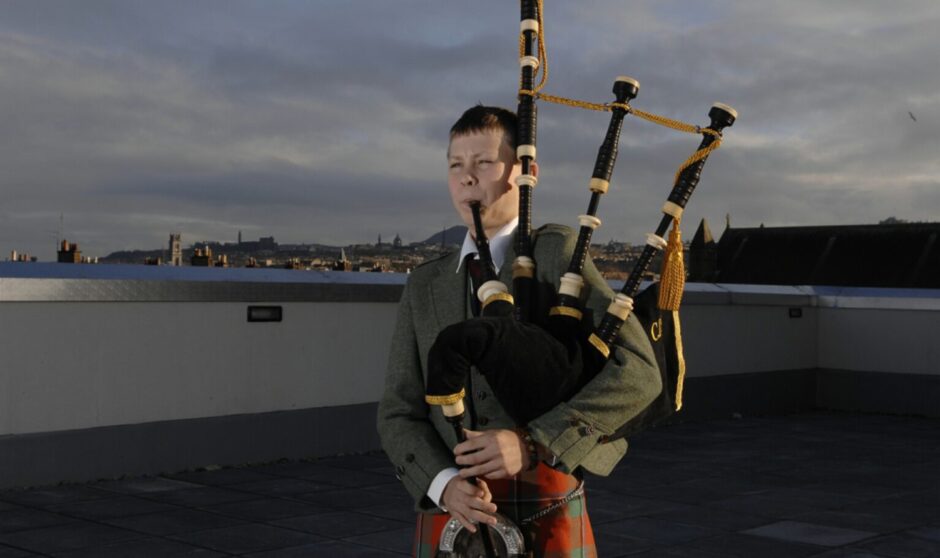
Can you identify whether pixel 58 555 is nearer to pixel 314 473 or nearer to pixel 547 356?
pixel 314 473

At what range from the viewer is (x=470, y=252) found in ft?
10.00

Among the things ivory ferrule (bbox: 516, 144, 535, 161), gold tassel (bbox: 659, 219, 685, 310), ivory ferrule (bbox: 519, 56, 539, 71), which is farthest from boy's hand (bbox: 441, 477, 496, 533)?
ivory ferrule (bbox: 519, 56, 539, 71)

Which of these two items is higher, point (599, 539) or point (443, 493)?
point (443, 493)

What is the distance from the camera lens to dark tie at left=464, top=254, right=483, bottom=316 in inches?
118

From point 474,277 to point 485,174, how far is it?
0.90 feet

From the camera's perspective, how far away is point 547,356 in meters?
2.60

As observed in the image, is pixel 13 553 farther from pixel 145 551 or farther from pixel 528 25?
pixel 528 25

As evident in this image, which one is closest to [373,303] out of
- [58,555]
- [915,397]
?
[58,555]

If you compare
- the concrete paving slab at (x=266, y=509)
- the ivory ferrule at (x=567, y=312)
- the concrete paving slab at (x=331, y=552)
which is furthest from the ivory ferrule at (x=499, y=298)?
the concrete paving slab at (x=266, y=509)

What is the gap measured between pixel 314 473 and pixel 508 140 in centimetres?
728

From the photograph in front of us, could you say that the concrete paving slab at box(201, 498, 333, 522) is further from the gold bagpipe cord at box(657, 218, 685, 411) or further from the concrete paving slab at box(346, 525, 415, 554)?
the gold bagpipe cord at box(657, 218, 685, 411)

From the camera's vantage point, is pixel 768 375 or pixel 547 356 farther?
pixel 768 375

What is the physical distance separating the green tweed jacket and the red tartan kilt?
0.06 meters

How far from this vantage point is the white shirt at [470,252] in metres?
2.82
